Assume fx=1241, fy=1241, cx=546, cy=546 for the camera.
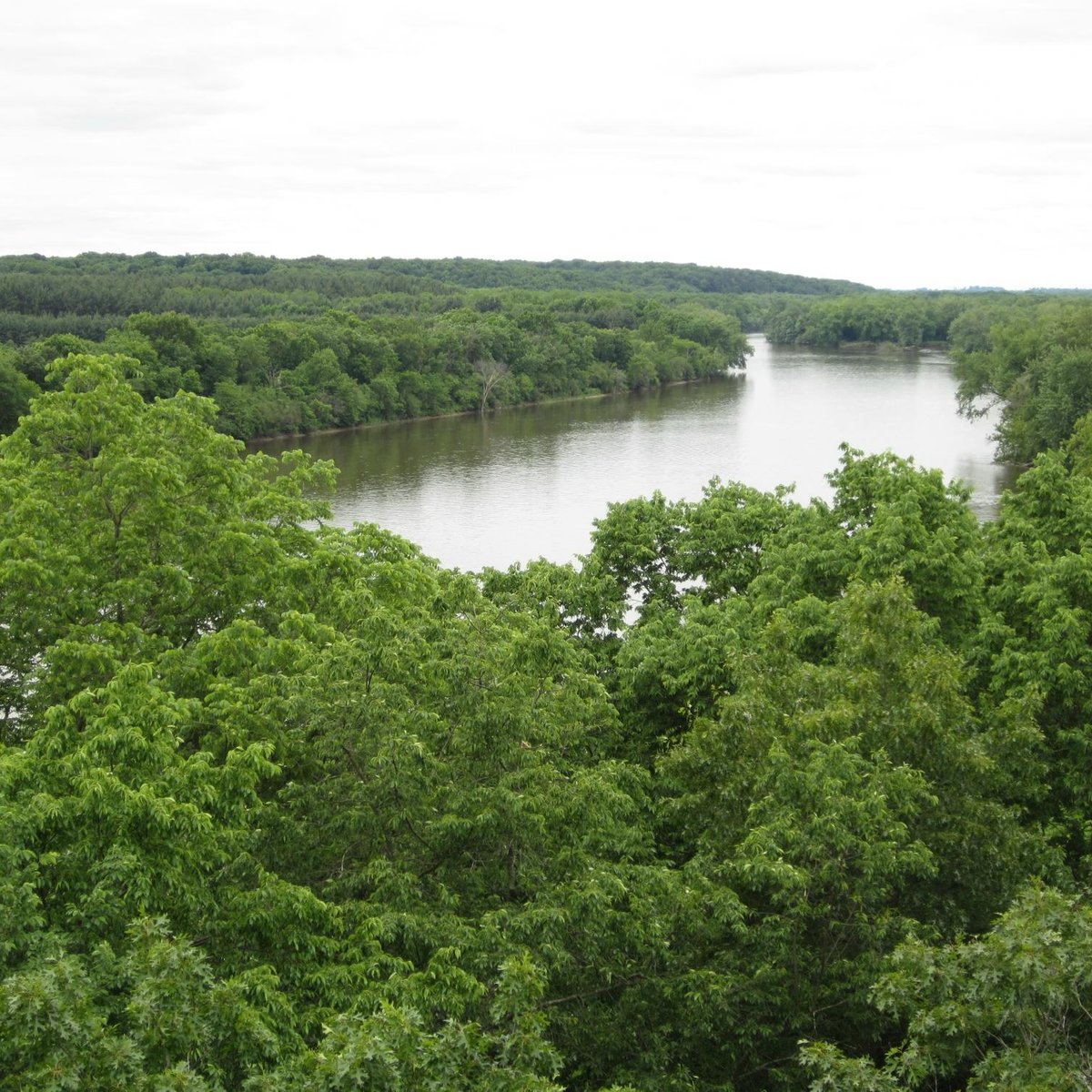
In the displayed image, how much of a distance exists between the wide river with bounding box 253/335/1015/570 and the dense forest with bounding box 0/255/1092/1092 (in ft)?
67.6

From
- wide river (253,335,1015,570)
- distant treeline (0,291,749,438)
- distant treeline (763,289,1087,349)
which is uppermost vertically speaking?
distant treeline (763,289,1087,349)

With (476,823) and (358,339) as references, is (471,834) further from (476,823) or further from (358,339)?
(358,339)

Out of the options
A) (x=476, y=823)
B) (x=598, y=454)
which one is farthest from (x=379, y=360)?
(x=476, y=823)

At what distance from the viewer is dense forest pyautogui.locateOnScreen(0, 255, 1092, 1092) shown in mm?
10086

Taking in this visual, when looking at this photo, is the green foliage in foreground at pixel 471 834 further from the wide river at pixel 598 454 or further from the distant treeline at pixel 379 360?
the distant treeline at pixel 379 360

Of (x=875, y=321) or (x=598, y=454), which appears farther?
(x=875, y=321)

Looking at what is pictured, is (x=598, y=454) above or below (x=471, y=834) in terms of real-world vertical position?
below

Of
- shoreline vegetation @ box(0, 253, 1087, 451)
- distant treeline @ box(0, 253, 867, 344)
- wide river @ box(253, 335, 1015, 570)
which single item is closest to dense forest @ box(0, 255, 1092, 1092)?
shoreline vegetation @ box(0, 253, 1087, 451)

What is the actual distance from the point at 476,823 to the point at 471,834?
678 mm

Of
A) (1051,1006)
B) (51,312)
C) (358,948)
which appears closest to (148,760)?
(358,948)

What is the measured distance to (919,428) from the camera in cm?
8331

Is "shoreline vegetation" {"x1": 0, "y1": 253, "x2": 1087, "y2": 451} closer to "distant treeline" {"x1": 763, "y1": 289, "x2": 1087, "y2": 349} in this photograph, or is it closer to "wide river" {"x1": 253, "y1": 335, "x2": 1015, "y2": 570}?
"distant treeline" {"x1": 763, "y1": 289, "x2": 1087, "y2": 349}

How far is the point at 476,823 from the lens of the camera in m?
13.1

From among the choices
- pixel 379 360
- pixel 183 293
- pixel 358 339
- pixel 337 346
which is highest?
pixel 183 293
